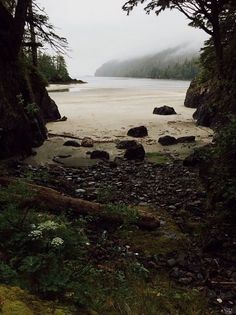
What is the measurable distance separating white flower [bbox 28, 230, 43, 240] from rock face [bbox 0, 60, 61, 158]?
21.5 ft

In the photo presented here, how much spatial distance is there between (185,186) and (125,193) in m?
1.57

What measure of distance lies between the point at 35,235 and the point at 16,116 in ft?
27.4

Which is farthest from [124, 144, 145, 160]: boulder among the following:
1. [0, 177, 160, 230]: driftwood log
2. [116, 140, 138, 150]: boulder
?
[0, 177, 160, 230]: driftwood log

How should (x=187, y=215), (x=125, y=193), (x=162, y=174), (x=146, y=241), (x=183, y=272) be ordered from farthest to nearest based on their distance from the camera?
(x=162, y=174)
(x=125, y=193)
(x=187, y=215)
(x=146, y=241)
(x=183, y=272)

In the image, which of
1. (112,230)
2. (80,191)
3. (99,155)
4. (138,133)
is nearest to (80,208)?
(112,230)

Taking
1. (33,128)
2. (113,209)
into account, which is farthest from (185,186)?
(33,128)

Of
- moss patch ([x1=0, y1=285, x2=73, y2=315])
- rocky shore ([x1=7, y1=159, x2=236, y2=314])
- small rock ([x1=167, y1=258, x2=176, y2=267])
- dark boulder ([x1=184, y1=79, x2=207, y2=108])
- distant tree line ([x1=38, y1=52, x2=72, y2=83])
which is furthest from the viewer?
dark boulder ([x1=184, y1=79, x2=207, y2=108])

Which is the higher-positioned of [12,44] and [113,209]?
[12,44]

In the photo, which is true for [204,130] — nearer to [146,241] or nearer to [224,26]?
[224,26]

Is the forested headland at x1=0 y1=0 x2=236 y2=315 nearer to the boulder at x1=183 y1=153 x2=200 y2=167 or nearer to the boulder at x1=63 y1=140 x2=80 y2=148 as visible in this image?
the boulder at x1=183 y1=153 x2=200 y2=167

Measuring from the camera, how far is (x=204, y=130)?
1847 centimetres

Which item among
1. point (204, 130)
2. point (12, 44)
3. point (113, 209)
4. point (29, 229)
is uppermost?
point (12, 44)

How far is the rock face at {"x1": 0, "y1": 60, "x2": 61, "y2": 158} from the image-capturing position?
454 inches

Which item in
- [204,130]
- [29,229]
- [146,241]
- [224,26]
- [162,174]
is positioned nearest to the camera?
[29,229]
